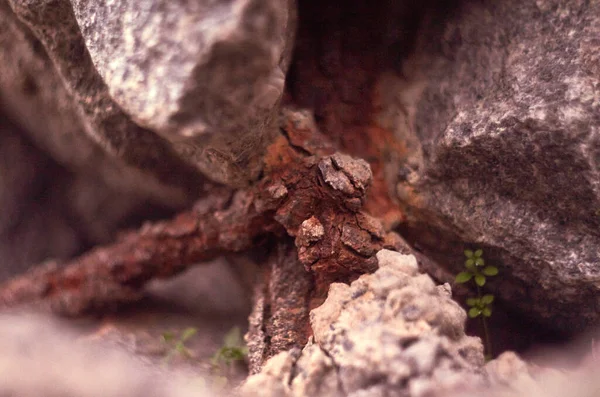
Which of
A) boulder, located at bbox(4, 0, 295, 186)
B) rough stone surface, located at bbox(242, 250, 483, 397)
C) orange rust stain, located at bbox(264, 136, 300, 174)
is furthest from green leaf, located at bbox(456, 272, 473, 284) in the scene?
boulder, located at bbox(4, 0, 295, 186)

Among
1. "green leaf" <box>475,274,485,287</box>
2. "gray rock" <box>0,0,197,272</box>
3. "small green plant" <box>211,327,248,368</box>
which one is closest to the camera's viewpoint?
"green leaf" <box>475,274,485,287</box>

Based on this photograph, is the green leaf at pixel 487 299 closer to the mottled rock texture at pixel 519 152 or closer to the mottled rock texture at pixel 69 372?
the mottled rock texture at pixel 519 152

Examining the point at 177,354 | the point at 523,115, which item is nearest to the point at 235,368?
the point at 177,354

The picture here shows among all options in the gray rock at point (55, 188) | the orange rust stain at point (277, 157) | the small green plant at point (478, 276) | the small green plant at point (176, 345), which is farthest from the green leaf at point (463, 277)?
the gray rock at point (55, 188)

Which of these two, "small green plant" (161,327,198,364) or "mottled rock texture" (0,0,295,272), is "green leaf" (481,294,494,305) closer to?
"mottled rock texture" (0,0,295,272)

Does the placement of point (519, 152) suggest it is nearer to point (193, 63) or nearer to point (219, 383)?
point (193, 63)

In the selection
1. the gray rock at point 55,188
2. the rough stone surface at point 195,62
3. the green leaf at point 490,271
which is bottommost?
the green leaf at point 490,271

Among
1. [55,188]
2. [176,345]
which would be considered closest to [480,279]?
[176,345]
